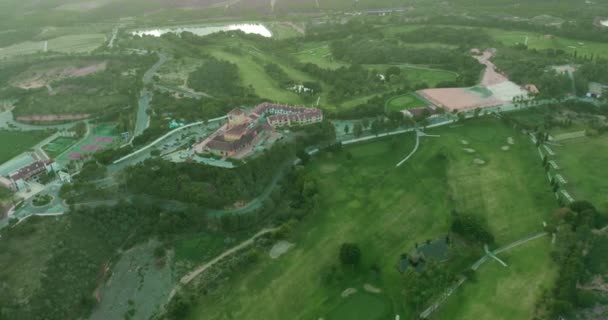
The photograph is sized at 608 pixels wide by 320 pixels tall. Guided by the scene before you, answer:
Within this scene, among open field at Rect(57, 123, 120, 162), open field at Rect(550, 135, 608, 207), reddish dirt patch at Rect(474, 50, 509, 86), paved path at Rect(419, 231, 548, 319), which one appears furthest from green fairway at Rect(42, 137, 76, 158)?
reddish dirt patch at Rect(474, 50, 509, 86)

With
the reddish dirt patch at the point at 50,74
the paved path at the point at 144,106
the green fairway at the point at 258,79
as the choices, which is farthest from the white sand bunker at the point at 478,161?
the reddish dirt patch at the point at 50,74

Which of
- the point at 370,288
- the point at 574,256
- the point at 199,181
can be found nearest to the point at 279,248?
the point at 370,288

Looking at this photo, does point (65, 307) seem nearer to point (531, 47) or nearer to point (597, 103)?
point (597, 103)

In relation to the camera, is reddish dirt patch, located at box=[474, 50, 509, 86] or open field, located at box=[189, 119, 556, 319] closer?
open field, located at box=[189, 119, 556, 319]

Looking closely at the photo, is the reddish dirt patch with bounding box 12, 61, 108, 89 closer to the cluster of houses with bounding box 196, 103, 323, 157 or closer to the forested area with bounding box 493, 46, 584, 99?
the cluster of houses with bounding box 196, 103, 323, 157

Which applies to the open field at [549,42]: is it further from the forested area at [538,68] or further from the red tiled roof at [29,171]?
the red tiled roof at [29,171]

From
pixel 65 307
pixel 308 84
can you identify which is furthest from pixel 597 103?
pixel 65 307
